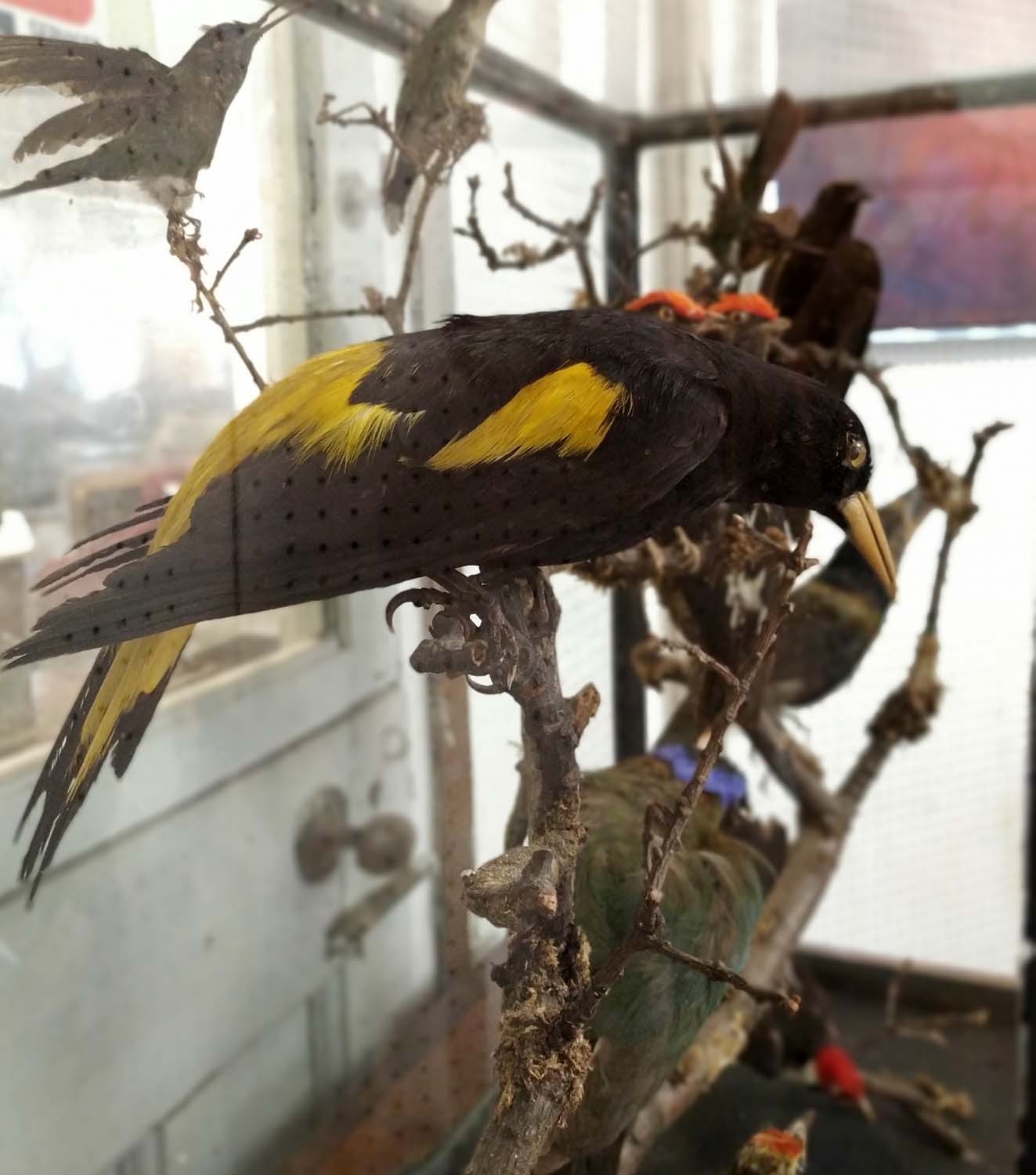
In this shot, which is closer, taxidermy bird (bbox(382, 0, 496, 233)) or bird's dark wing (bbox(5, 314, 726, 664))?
bird's dark wing (bbox(5, 314, 726, 664))

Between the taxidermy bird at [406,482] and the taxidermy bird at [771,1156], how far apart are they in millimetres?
415

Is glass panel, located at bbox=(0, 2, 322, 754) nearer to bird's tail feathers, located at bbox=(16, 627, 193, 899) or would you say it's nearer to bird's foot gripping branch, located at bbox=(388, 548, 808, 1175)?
bird's tail feathers, located at bbox=(16, 627, 193, 899)

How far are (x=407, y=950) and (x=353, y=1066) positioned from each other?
13 centimetres

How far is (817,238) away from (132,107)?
2.00 ft

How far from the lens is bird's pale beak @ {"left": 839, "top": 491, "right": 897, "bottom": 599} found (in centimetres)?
67

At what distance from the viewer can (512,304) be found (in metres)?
0.93

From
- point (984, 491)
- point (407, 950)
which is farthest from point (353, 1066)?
point (984, 491)

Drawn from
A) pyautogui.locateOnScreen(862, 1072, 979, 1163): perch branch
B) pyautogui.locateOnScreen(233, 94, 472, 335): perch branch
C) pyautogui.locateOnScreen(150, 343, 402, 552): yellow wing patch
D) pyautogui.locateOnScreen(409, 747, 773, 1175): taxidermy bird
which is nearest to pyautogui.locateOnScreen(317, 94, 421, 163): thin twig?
pyautogui.locateOnScreen(233, 94, 472, 335): perch branch

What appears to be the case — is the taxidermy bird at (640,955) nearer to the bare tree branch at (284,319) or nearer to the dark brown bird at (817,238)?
the bare tree branch at (284,319)

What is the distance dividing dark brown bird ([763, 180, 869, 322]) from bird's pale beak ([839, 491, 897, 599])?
0.30m

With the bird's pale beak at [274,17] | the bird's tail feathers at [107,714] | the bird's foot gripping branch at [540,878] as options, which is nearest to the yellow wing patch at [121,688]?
the bird's tail feathers at [107,714]

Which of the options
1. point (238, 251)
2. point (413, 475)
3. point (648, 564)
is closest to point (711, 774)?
point (648, 564)

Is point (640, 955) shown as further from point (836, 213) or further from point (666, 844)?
point (836, 213)

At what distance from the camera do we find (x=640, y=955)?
1.92 feet
